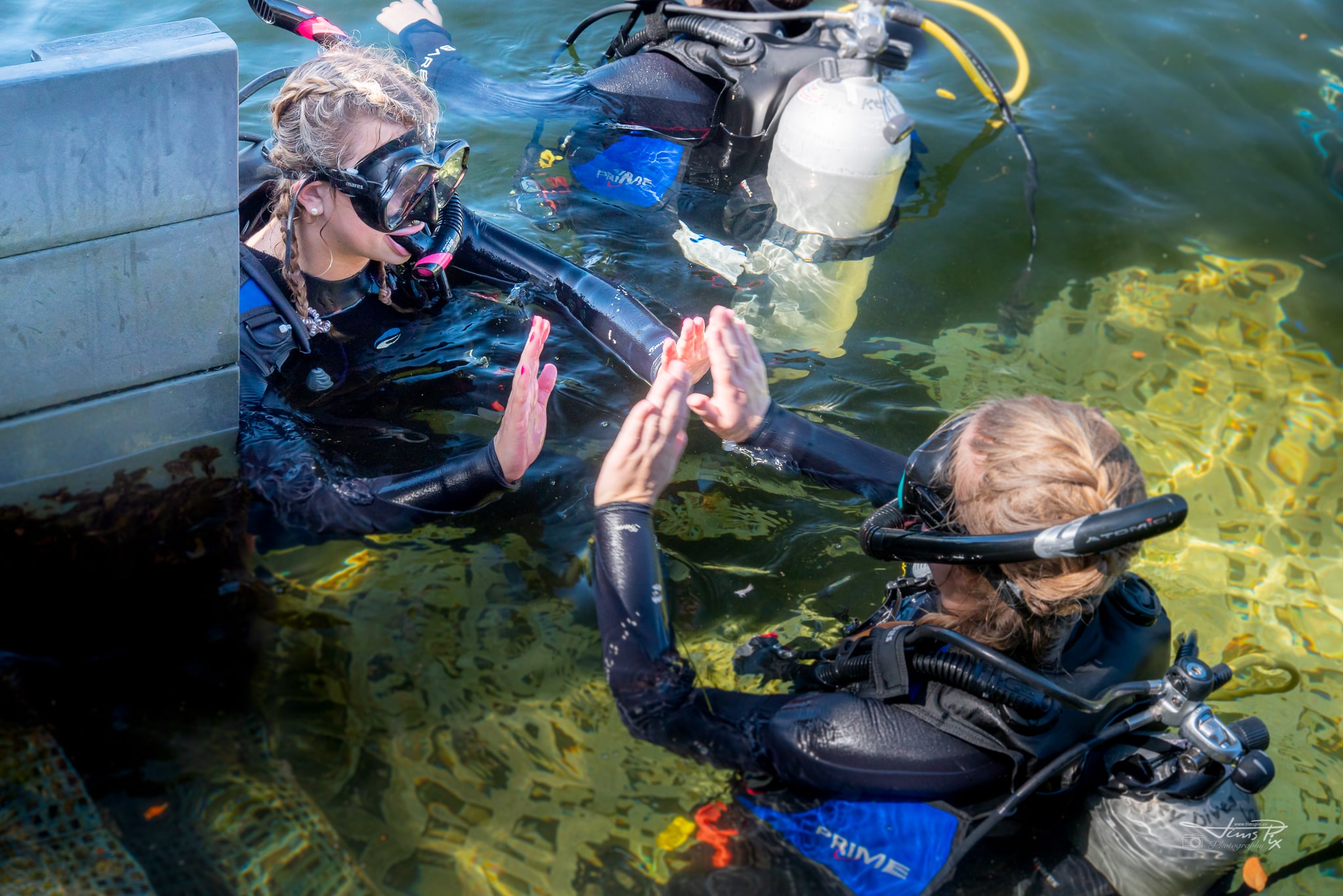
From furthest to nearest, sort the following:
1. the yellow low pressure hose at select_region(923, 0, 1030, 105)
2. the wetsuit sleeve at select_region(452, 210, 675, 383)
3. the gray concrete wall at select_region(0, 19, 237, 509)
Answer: the yellow low pressure hose at select_region(923, 0, 1030, 105) → the wetsuit sleeve at select_region(452, 210, 675, 383) → the gray concrete wall at select_region(0, 19, 237, 509)

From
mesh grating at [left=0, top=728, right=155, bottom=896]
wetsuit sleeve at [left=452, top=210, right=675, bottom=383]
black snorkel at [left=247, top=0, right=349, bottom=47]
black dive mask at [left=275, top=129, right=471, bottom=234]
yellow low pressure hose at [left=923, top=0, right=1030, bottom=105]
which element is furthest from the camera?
yellow low pressure hose at [left=923, top=0, right=1030, bottom=105]

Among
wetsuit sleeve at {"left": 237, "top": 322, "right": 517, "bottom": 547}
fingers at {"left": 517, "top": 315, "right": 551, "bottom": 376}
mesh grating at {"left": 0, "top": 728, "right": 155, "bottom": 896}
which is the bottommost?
mesh grating at {"left": 0, "top": 728, "right": 155, "bottom": 896}

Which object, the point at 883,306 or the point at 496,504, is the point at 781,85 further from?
the point at 496,504

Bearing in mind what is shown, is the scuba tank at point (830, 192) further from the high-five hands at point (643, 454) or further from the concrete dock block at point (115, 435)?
the concrete dock block at point (115, 435)

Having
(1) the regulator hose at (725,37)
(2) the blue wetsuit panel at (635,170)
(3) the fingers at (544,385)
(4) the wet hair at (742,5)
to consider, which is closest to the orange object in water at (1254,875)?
(3) the fingers at (544,385)

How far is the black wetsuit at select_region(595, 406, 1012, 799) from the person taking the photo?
72.0 inches

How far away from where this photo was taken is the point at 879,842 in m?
1.92

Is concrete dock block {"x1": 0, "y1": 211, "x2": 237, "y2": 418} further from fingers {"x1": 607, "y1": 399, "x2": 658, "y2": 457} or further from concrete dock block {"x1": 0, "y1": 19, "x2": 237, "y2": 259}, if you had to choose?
fingers {"x1": 607, "y1": 399, "x2": 658, "y2": 457}

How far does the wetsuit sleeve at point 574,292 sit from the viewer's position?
325 centimetres

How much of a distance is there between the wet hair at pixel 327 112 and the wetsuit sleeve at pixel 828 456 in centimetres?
135

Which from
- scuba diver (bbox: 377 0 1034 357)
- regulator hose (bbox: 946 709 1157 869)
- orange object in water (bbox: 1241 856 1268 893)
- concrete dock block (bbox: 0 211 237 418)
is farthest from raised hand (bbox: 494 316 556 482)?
orange object in water (bbox: 1241 856 1268 893)

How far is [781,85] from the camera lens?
4293mm

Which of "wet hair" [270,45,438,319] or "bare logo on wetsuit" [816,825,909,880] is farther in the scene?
"wet hair" [270,45,438,319]

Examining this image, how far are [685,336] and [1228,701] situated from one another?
1.90 m
